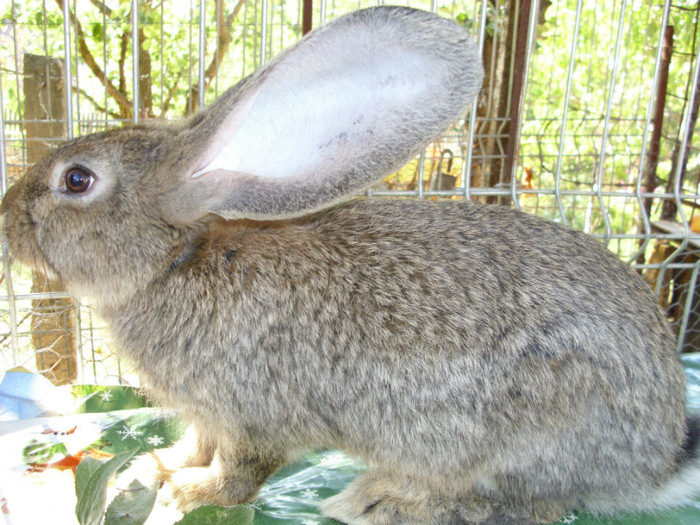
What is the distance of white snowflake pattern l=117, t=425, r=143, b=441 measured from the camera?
7.66 feet

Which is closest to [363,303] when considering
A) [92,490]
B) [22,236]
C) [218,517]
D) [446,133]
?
[218,517]

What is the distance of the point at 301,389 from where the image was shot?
178 cm

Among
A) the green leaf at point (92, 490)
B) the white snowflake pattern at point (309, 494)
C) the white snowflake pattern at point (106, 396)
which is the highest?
the green leaf at point (92, 490)

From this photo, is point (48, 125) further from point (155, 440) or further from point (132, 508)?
point (132, 508)

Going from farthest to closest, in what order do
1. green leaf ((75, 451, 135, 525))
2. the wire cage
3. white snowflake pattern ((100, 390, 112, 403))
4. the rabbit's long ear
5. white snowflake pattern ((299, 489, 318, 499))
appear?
the wire cage → white snowflake pattern ((100, 390, 112, 403)) → white snowflake pattern ((299, 489, 318, 499)) → the rabbit's long ear → green leaf ((75, 451, 135, 525))

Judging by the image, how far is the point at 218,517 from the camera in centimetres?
122

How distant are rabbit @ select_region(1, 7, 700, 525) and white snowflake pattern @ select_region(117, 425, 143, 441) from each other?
442 mm

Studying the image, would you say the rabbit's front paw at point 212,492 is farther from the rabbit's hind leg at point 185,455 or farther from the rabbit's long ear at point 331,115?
the rabbit's long ear at point 331,115

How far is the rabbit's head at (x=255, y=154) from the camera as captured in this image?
5.29 feet

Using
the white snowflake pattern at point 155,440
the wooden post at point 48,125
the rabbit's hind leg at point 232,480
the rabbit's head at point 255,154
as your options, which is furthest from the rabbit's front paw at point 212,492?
the wooden post at point 48,125

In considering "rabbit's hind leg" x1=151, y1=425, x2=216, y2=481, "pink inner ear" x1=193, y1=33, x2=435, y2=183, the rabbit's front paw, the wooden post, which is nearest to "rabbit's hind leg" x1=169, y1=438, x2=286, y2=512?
the rabbit's front paw

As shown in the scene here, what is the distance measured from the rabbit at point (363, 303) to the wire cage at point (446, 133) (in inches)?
30.3

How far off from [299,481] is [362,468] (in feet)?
0.72

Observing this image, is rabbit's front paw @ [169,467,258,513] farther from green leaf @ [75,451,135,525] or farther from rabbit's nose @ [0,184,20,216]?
rabbit's nose @ [0,184,20,216]
